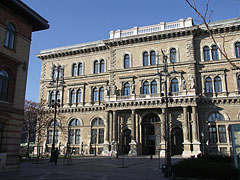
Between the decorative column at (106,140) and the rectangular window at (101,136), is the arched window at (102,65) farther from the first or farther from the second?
the rectangular window at (101,136)

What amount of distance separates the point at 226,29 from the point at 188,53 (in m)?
6.49

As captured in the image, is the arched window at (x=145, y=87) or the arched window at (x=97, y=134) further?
the arched window at (x=97, y=134)

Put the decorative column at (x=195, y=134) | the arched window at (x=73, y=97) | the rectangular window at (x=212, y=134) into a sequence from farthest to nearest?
1. the arched window at (x=73, y=97)
2. the rectangular window at (x=212, y=134)
3. the decorative column at (x=195, y=134)

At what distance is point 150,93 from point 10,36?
24.0 m

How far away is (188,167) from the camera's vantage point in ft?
46.0

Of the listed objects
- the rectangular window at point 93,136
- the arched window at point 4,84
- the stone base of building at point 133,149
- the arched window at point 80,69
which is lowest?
the stone base of building at point 133,149

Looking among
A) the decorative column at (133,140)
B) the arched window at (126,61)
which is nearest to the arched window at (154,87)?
the decorative column at (133,140)

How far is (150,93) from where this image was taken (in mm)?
38750

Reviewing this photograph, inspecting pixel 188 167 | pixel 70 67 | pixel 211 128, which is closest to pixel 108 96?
pixel 70 67

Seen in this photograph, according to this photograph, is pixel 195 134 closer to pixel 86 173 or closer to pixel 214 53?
pixel 214 53

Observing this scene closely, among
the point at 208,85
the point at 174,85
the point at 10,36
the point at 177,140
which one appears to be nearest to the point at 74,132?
the point at 177,140

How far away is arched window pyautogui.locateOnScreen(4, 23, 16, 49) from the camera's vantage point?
1918cm

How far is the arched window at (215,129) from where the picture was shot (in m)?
35.0

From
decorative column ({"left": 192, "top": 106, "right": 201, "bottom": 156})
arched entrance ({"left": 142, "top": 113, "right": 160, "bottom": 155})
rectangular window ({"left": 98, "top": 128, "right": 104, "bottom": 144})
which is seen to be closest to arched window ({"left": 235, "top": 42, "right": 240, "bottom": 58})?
decorative column ({"left": 192, "top": 106, "right": 201, "bottom": 156})
